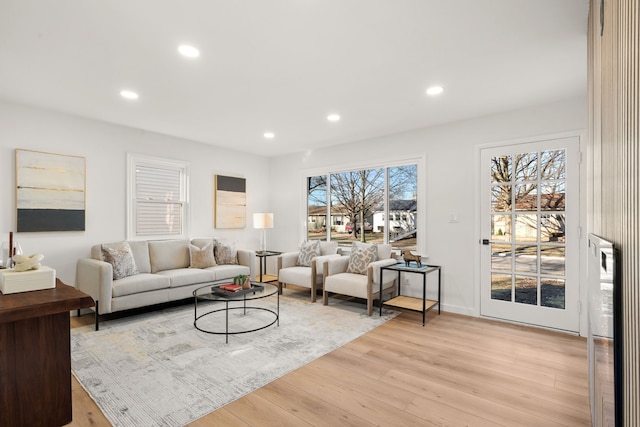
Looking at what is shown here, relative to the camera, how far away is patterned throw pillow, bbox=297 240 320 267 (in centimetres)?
526

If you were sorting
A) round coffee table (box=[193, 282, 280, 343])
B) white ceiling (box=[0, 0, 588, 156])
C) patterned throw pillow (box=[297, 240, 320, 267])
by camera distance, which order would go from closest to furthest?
white ceiling (box=[0, 0, 588, 156]) < round coffee table (box=[193, 282, 280, 343]) < patterned throw pillow (box=[297, 240, 320, 267])

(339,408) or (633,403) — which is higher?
(633,403)

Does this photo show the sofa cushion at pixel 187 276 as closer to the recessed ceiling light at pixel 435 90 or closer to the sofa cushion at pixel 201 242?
the sofa cushion at pixel 201 242

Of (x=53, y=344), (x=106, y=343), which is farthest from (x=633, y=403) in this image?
(x=106, y=343)

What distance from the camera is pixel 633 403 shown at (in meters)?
0.66

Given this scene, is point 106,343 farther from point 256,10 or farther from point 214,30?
point 256,10

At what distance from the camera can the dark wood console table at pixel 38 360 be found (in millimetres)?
1532

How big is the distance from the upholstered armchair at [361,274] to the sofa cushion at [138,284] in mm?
2099

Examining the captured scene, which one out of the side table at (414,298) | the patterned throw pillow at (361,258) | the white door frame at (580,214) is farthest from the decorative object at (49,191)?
the white door frame at (580,214)

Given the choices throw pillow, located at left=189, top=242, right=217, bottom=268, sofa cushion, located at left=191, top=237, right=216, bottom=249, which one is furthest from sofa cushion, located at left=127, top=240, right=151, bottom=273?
sofa cushion, located at left=191, top=237, right=216, bottom=249

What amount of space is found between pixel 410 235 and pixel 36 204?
15.3 ft

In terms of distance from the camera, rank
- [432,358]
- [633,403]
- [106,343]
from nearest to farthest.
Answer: [633,403], [432,358], [106,343]

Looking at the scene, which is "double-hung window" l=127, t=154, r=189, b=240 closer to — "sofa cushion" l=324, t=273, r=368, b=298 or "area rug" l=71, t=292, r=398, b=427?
"area rug" l=71, t=292, r=398, b=427

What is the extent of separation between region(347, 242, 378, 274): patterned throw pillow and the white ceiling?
5.83ft
